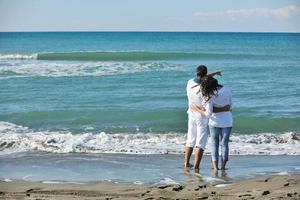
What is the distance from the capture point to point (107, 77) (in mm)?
25719

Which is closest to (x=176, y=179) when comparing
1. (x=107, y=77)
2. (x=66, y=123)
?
(x=66, y=123)

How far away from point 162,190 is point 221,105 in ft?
6.32

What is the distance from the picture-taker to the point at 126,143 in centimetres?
1198

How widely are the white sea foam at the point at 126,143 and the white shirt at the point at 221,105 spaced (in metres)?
1.97

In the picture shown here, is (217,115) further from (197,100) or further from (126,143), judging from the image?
(126,143)

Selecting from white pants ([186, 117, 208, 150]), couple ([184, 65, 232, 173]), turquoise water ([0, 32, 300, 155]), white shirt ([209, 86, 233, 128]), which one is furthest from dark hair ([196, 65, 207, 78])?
turquoise water ([0, 32, 300, 155])

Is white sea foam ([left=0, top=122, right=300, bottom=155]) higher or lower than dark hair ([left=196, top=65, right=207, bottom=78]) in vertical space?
lower

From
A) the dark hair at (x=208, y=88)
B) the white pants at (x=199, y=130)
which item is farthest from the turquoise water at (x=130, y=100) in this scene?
the dark hair at (x=208, y=88)

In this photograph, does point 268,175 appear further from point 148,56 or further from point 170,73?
point 148,56

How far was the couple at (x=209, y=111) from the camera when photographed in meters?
8.59

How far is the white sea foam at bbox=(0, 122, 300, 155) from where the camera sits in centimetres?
1098

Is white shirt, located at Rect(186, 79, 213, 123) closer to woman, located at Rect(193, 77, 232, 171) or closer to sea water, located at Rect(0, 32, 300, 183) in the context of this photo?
woman, located at Rect(193, 77, 232, 171)

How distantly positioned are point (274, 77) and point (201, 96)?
16.4 meters

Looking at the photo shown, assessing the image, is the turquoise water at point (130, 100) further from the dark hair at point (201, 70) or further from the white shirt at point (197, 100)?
the dark hair at point (201, 70)
